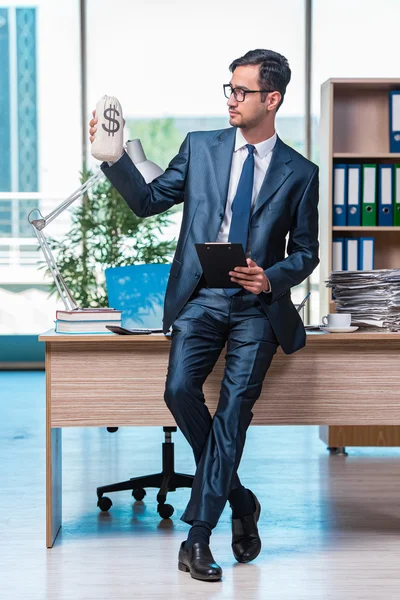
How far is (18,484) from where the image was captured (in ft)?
13.1

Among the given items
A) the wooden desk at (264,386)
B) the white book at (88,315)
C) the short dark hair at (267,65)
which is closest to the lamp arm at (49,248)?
the white book at (88,315)

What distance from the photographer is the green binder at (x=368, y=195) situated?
4.62 meters

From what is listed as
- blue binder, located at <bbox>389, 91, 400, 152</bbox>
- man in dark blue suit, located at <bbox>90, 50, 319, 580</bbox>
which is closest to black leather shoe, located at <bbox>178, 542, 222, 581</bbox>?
man in dark blue suit, located at <bbox>90, 50, 319, 580</bbox>

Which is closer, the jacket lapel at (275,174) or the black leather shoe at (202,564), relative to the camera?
the black leather shoe at (202,564)

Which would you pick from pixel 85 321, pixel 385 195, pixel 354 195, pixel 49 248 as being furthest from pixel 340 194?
pixel 85 321

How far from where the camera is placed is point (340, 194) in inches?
182

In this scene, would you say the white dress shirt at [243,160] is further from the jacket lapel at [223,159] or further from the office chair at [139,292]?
the office chair at [139,292]

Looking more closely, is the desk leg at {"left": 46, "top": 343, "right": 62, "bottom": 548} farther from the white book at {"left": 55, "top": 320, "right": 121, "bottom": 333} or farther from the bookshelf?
the bookshelf

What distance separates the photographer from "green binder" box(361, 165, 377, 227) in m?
4.62

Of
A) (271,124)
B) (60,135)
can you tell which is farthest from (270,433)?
(60,135)

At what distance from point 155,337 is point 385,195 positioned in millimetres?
2055

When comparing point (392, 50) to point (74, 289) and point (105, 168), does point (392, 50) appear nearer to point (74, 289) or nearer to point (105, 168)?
point (74, 289)

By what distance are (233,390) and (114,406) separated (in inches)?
18.1

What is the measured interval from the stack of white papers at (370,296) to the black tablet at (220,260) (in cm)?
59
